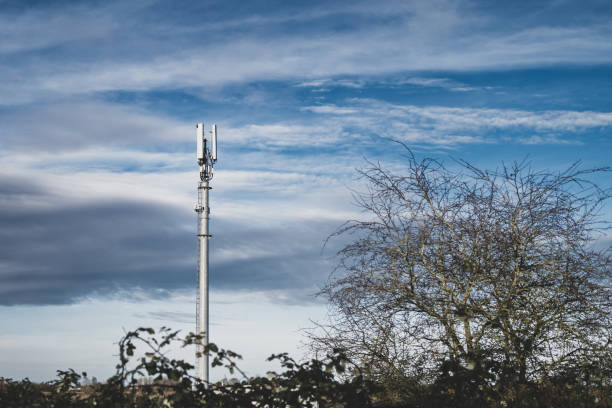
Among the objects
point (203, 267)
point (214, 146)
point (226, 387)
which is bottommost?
point (226, 387)

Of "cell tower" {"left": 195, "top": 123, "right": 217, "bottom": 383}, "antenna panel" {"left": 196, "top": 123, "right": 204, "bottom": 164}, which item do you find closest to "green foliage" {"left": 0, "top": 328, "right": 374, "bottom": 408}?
"cell tower" {"left": 195, "top": 123, "right": 217, "bottom": 383}

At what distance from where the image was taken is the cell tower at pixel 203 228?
17922mm

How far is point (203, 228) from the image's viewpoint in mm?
18500

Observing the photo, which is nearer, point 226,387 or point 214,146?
point 226,387

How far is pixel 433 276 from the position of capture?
765cm

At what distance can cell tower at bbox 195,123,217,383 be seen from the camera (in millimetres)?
17922

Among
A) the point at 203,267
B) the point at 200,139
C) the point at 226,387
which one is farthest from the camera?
the point at 200,139

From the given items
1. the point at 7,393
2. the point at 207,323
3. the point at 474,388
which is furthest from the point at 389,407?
the point at 207,323

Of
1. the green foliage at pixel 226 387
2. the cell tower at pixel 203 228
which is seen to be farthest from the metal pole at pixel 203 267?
the green foliage at pixel 226 387

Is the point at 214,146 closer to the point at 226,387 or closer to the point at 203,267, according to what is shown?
the point at 203,267

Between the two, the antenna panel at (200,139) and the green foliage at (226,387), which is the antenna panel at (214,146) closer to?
the antenna panel at (200,139)

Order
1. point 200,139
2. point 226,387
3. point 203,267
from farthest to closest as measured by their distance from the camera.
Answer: point 200,139
point 203,267
point 226,387

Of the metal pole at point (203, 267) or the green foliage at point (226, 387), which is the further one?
the metal pole at point (203, 267)

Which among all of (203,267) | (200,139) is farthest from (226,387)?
(200,139)
